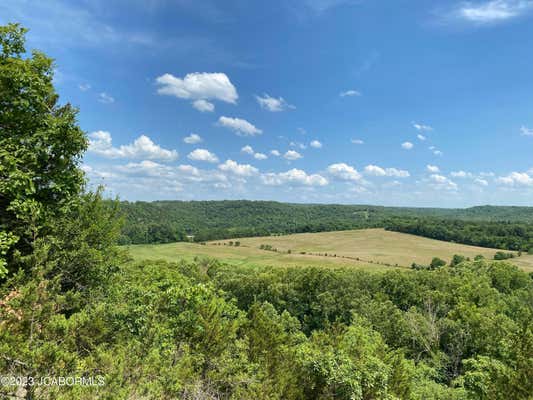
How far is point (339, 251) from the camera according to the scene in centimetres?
10881

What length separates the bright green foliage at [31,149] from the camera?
29.4 feet

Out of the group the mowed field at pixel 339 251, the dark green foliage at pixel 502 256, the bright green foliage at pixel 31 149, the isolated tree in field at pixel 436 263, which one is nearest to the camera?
the bright green foliage at pixel 31 149

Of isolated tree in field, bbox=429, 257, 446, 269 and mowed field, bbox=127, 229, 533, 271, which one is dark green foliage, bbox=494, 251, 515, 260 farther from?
isolated tree in field, bbox=429, 257, 446, 269

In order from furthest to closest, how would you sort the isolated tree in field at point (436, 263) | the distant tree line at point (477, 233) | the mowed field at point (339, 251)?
1. the distant tree line at point (477, 233)
2. the mowed field at point (339, 251)
3. the isolated tree in field at point (436, 263)

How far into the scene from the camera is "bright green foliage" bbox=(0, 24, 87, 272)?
8969mm

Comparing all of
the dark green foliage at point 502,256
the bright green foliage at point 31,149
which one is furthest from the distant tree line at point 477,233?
the bright green foliage at point 31,149

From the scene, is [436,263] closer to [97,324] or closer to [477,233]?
[477,233]

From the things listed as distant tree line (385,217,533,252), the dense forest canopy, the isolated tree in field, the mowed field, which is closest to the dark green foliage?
→ the mowed field

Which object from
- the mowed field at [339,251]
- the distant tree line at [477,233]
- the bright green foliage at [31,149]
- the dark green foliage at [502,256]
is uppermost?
the bright green foliage at [31,149]

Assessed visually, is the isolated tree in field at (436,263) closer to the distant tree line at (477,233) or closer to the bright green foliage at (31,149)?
the distant tree line at (477,233)

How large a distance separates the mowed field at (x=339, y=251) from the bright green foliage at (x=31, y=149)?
3137 inches

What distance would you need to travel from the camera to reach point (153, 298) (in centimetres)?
1356

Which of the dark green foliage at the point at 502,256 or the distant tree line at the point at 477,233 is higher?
the distant tree line at the point at 477,233

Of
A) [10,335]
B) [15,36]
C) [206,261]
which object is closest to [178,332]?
[10,335]
